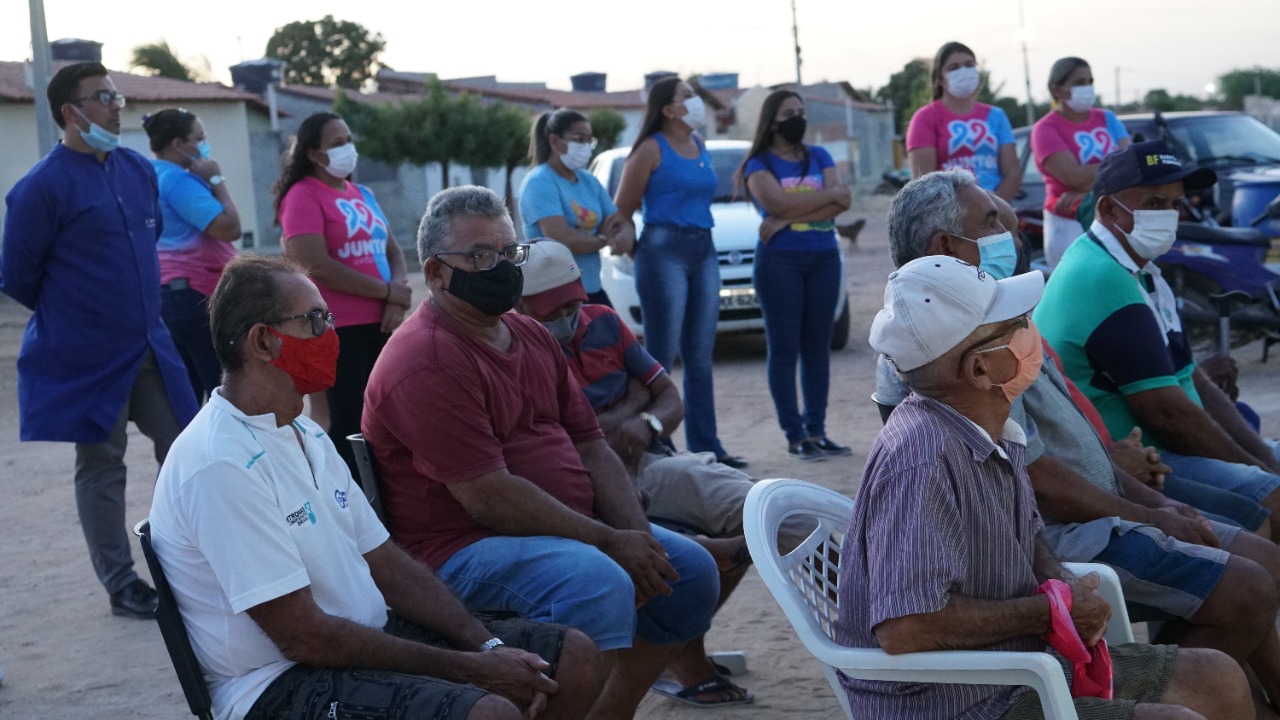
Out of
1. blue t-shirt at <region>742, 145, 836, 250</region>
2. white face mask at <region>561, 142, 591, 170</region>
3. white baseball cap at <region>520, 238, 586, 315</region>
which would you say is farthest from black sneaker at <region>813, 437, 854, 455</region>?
white baseball cap at <region>520, 238, 586, 315</region>

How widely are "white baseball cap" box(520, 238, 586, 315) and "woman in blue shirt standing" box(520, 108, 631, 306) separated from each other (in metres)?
2.49

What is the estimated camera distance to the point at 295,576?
110 inches

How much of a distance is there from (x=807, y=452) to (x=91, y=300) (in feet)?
13.3

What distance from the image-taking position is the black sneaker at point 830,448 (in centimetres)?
779

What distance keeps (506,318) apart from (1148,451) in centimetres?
198

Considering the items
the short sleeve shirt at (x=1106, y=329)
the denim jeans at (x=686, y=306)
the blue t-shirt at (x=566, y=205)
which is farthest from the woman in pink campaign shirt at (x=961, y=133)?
the short sleeve shirt at (x=1106, y=329)

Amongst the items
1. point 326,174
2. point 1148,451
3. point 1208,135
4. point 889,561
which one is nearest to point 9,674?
point 326,174

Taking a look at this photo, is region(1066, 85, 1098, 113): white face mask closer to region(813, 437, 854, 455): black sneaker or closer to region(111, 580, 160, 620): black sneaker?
region(813, 437, 854, 455): black sneaker

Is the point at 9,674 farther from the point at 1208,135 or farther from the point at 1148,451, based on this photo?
the point at 1208,135

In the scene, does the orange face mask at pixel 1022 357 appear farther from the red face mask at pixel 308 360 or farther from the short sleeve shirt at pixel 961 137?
the short sleeve shirt at pixel 961 137

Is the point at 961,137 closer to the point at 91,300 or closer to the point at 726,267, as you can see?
the point at 726,267

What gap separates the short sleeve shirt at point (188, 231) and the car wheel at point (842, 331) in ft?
21.1

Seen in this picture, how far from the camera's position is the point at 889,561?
259 centimetres

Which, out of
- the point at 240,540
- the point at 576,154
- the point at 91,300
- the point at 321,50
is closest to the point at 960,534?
the point at 240,540
